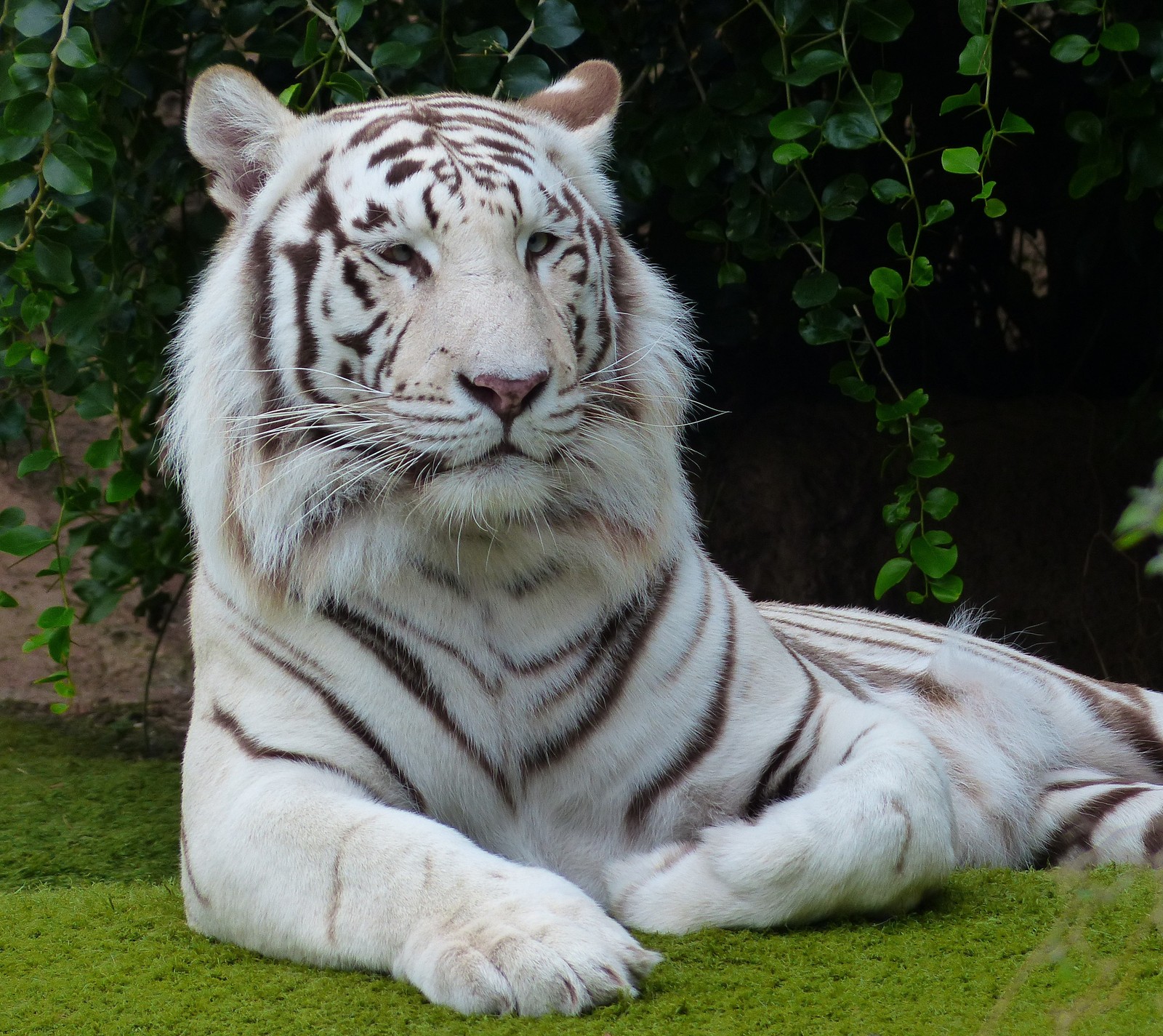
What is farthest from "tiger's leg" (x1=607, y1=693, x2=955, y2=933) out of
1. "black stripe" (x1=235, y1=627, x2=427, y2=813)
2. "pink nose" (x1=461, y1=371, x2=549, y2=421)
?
"pink nose" (x1=461, y1=371, x2=549, y2=421)

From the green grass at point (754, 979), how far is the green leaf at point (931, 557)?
2.37 ft

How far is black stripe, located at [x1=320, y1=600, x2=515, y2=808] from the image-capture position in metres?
1.97

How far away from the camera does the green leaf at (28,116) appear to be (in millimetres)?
2414

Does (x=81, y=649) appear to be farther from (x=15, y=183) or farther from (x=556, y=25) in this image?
(x=556, y=25)

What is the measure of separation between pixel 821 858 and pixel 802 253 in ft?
8.21

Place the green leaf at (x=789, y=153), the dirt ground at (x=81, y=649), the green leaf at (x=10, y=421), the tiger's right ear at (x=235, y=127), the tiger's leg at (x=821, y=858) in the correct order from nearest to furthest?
the tiger's leg at (x=821, y=858) < the tiger's right ear at (x=235, y=127) < the green leaf at (x=789, y=153) < the green leaf at (x=10, y=421) < the dirt ground at (x=81, y=649)

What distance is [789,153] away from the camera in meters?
2.50

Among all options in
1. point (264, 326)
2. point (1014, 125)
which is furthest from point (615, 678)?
point (1014, 125)

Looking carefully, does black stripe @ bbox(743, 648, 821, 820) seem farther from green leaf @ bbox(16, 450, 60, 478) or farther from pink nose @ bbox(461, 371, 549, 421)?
green leaf @ bbox(16, 450, 60, 478)

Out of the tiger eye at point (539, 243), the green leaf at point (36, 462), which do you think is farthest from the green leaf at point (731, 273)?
the green leaf at point (36, 462)

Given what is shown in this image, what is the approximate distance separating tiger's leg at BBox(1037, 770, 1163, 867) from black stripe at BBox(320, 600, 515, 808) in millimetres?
1000

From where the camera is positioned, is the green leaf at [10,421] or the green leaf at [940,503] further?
the green leaf at [10,421]

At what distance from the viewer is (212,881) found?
1866 millimetres

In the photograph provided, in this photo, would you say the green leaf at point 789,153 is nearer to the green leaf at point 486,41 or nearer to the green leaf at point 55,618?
the green leaf at point 486,41
